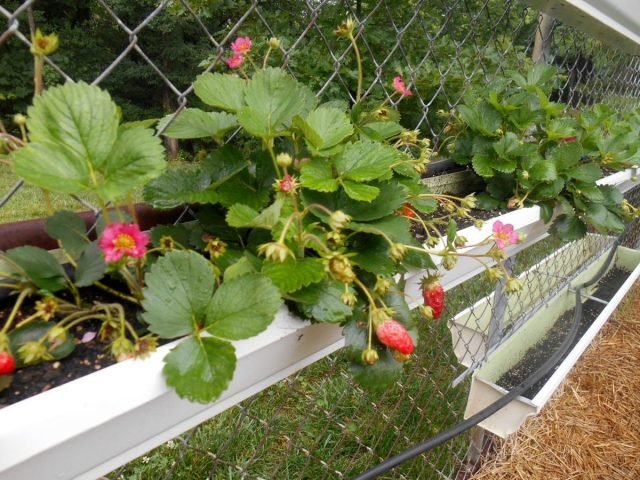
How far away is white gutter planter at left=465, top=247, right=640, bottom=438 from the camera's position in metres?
1.04

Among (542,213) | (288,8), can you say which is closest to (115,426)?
(542,213)

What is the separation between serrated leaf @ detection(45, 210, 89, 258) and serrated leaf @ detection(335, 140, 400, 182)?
8.5 inches

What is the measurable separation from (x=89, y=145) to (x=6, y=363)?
0.14 m

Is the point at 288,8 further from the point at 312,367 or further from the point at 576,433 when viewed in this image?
the point at 576,433

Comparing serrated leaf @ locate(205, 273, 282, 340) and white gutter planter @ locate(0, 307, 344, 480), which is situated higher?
serrated leaf @ locate(205, 273, 282, 340)

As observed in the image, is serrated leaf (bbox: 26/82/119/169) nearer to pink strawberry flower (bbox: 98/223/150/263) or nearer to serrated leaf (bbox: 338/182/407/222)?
pink strawberry flower (bbox: 98/223/150/263)

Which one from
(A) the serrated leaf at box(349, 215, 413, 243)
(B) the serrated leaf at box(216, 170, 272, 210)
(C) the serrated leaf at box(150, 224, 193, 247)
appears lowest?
(C) the serrated leaf at box(150, 224, 193, 247)

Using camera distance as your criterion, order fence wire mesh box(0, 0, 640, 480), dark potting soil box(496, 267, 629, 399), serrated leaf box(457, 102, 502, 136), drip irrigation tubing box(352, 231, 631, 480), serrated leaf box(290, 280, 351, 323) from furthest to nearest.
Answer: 1. dark potting soil box(496, 267, 629, 399)
2. fence wire mesh box(0, 0, 640, 480)
3. serrated leaf box(457, 102, 502, 136)
4. drip irrigation tubing box(352, 231, 631, 480)
5. serrated leaf box(290, 280, 351, 323)

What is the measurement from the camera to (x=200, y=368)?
29cm

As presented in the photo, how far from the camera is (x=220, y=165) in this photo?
0.40 m

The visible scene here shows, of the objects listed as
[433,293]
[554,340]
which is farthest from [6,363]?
[554,340]

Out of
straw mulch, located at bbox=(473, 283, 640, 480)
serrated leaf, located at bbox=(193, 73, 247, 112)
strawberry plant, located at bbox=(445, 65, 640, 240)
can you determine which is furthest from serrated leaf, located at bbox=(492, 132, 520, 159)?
straw mulch, located at bbox=(473, 283, 640, 480)

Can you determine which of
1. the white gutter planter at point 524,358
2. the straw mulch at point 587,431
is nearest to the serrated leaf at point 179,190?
the white gutter planter at point 524,358

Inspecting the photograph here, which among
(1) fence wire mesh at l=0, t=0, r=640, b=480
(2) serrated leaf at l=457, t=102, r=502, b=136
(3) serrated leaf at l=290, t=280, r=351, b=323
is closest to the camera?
(3) serrated leaf at l=290, t=280, r=351, b=323
